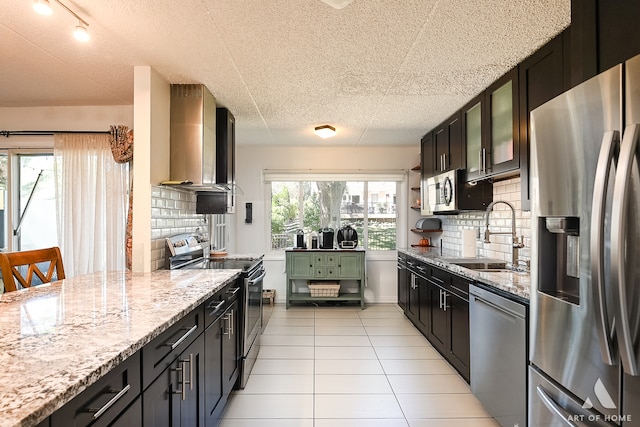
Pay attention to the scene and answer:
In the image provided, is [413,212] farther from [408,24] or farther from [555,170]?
[555,170]

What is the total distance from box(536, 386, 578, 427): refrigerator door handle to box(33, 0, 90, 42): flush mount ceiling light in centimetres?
284

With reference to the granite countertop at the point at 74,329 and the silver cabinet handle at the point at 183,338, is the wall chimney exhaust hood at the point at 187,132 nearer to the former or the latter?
the granite countertop at the point at 74,329

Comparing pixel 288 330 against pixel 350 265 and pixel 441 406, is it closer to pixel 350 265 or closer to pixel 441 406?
pixel 350 265

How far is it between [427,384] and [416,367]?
0.30 m

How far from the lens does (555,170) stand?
1340 mm

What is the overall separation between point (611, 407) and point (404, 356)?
2.21 m

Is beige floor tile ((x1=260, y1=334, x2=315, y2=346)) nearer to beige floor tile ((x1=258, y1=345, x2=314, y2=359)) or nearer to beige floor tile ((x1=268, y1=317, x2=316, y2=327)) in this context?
beige floor tile ((x1=258, y1=345, x2=314, y2=359))

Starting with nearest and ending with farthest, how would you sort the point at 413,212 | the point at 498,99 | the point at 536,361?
the point at 536,361
the point at 498,99
the point at 413,212

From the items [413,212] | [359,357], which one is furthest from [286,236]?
[359,357]

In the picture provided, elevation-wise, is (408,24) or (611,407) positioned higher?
(408,24)

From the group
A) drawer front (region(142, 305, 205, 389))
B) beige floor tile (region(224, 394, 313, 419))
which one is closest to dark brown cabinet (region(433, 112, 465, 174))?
beige floor tile (region(224, 394, 313, 419))

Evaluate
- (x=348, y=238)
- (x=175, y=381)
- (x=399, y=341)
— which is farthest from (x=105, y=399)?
(x=348, y=238)

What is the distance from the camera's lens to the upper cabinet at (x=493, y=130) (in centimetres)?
248

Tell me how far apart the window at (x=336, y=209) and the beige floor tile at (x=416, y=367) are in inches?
96.8
